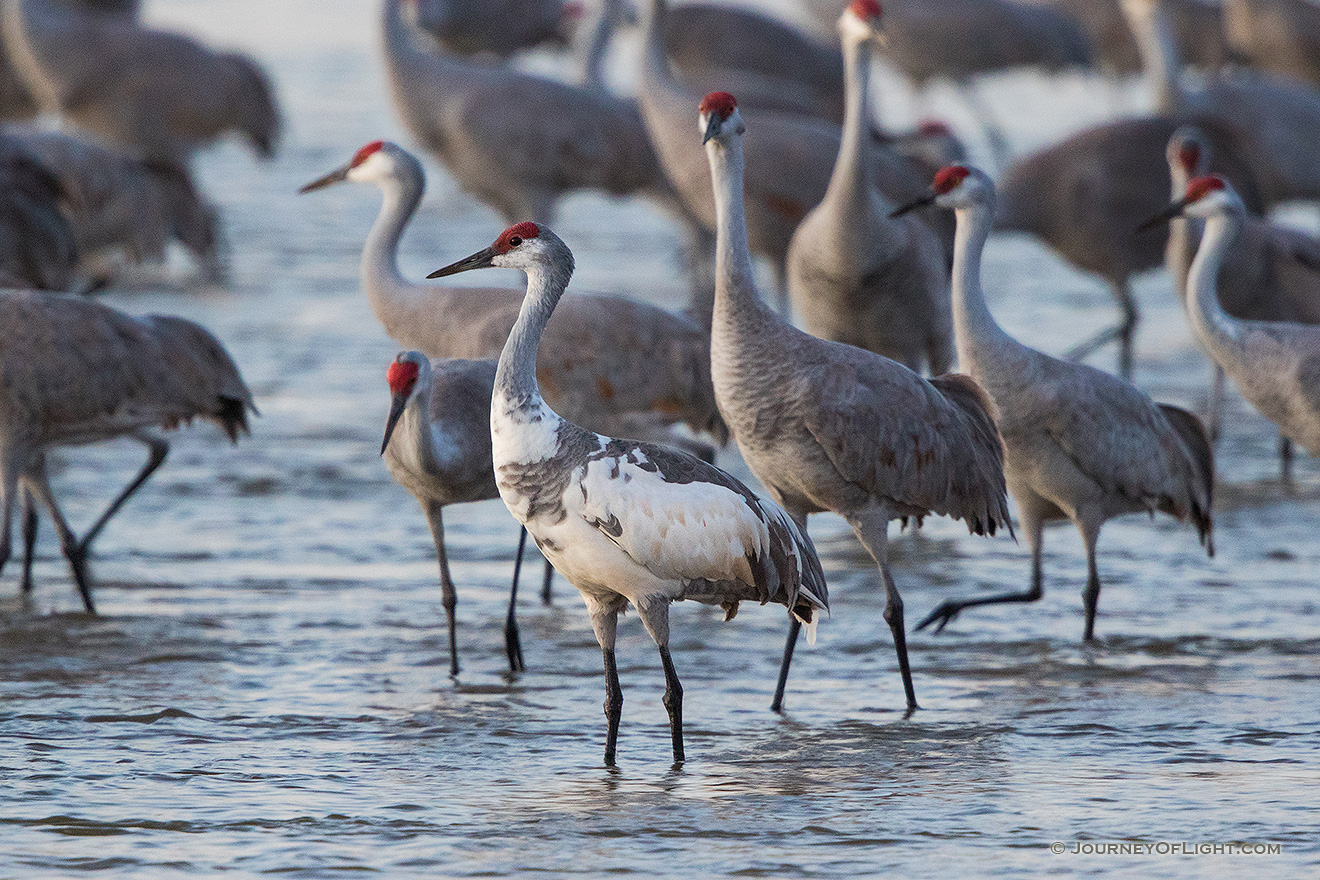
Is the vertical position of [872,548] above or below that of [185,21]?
below

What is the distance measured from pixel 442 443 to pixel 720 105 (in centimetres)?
123

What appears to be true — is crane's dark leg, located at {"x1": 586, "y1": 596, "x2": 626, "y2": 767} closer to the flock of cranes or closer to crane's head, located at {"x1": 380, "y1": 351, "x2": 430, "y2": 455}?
the flock of cranes

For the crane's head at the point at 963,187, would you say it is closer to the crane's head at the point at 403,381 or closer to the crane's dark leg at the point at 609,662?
the crane's head at the point at 403,381

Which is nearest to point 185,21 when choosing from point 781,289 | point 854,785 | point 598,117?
point 598,117

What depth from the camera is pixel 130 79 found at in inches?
551

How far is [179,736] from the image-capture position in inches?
209

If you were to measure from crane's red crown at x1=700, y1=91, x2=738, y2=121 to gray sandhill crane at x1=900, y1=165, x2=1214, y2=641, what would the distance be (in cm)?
96

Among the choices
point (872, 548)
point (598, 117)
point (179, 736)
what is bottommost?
point (179, 736)

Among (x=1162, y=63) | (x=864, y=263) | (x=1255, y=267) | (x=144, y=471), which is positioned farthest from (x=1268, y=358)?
(x=1162, y=63)

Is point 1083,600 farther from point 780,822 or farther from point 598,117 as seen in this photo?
point 598,117

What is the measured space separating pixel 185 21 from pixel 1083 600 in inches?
918

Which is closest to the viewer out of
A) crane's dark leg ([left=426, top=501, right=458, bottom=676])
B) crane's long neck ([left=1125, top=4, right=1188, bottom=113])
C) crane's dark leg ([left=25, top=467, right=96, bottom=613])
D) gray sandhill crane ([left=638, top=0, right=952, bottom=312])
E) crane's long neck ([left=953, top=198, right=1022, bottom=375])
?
crane's dark leg ([left=426, top=501, right=458, bottom=676])

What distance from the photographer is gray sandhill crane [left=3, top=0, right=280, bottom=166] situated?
548 inches

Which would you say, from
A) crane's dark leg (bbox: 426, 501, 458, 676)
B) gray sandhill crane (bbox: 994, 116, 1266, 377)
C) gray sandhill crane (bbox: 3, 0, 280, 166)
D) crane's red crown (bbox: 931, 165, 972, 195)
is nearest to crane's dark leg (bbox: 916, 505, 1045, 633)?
crane's red crown (bbox: 931, 165, 972, 195)
